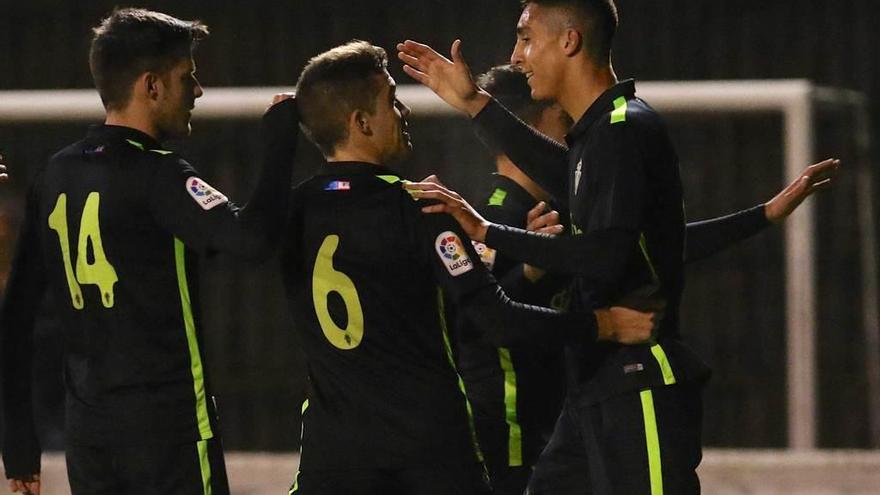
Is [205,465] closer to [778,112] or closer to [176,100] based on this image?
[176,100]

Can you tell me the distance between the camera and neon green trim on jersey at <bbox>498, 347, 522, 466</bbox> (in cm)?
408

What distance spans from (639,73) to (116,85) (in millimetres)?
6138

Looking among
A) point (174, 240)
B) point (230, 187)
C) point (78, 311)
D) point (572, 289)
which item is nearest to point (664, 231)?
point (572, 289)

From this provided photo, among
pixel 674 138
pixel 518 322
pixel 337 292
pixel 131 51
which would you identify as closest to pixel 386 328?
pixel 337 292

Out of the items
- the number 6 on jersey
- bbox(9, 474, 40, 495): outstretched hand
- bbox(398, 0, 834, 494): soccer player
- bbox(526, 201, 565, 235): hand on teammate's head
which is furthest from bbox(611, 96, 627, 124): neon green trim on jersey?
bbox(9, 474, 40, 495): outstretched hand

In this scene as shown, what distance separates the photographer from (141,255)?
3221mm

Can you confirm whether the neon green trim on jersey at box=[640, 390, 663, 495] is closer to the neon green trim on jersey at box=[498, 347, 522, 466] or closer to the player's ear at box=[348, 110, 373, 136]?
the player's ear at box=[348, 110, 373, 136]

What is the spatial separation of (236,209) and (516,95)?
1.37 meters

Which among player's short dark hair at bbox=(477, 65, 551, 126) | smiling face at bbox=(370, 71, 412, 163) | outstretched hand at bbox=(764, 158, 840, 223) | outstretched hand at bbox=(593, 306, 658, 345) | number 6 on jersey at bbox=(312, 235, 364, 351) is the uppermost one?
player's short dark hair at bbox=(477, 65, 551, 126)

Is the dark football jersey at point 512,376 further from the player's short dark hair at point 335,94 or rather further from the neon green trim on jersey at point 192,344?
the neon green trim on jersey at point 192,344

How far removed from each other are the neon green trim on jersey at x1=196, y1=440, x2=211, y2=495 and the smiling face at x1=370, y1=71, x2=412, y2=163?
0.68m

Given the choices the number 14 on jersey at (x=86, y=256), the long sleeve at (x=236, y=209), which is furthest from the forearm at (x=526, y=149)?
the number 14 on jersey at (x=86, y=256)

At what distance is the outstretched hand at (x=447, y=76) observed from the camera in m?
3.73

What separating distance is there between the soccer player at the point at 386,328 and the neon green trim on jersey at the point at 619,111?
1.29ft
